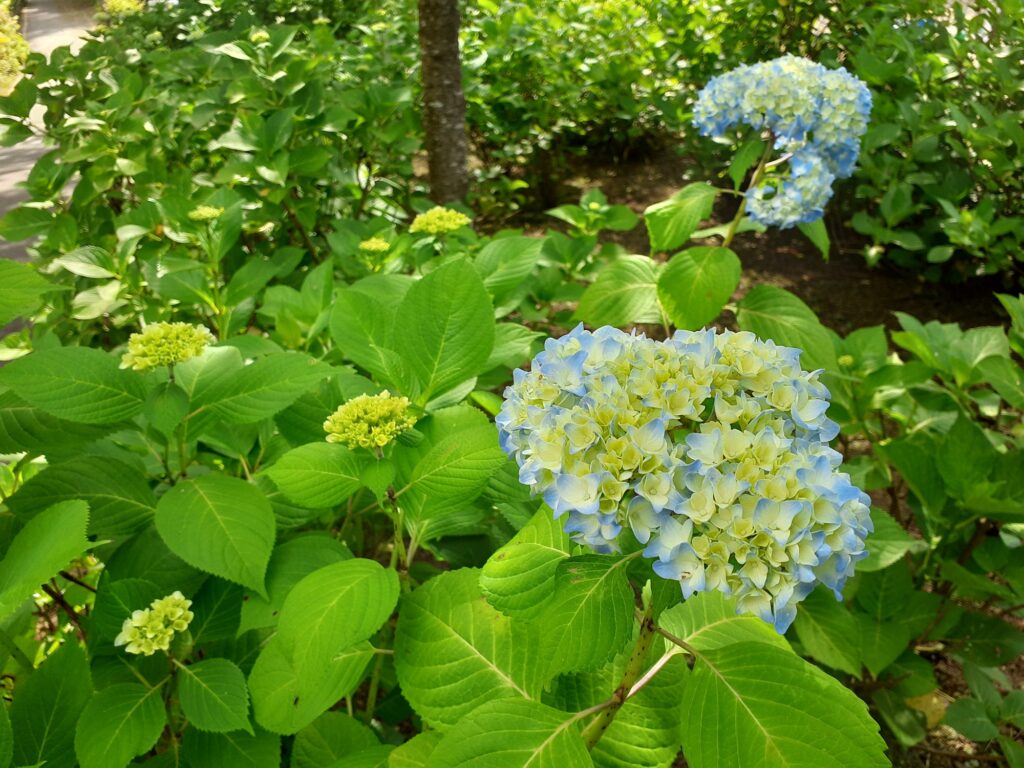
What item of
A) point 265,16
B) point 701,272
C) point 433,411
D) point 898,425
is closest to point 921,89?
point 898,425

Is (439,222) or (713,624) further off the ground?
(439,222)

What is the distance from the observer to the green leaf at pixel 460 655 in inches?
40.2

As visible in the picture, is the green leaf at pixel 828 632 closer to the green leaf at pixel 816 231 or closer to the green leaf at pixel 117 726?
the green leaf at pixel 816 231

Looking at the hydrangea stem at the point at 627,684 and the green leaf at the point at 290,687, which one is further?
the green leaf at the point at 290,687

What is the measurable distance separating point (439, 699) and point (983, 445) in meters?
1.42

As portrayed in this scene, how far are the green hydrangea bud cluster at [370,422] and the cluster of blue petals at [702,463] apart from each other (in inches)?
8.6

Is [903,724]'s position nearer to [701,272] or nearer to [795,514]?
[701,272]

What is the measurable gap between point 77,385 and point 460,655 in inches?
27.6

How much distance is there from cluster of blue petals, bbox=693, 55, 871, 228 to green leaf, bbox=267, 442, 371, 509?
1.53 metres

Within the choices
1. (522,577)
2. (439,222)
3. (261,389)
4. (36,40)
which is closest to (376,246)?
(439,222)

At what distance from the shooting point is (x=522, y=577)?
90 cm

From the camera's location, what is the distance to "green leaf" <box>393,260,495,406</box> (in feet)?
4.01

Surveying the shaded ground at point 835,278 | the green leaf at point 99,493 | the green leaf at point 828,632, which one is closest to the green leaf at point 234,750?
the green leaf at point 99,493

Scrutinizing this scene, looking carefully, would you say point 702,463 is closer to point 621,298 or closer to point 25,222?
point 621,298
